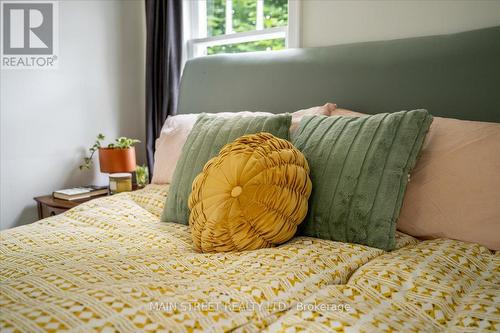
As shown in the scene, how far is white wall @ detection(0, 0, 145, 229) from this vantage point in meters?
2.51

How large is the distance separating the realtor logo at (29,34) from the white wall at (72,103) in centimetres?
6

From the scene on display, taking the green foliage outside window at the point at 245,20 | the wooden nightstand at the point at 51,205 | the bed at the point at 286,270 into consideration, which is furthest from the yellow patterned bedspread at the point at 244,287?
the green foliage outside window at the point at 245,20

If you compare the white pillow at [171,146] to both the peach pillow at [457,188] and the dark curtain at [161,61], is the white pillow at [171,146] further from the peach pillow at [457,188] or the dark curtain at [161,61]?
the peach pillow at [457,188]

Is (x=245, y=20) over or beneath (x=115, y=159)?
over

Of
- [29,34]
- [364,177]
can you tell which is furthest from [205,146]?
[29,34]

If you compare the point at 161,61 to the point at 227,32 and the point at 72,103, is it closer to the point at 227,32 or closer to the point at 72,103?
the point at 227,32

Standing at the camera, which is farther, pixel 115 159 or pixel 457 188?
pixel 115 159

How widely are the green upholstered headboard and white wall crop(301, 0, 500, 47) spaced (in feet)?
0.57

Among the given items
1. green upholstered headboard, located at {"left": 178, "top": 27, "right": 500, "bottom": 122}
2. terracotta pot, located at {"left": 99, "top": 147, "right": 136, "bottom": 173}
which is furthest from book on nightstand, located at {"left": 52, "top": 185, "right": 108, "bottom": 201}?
green upholstered headboard, located at {"left": 178, "top": 27, "right": 500, "bottom": 122}

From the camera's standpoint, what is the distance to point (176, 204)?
1.58 meters

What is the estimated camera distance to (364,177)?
128 centimetres

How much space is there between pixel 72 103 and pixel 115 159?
0.52m

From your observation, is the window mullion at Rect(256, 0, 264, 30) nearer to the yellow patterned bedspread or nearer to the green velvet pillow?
the green velvet pillow

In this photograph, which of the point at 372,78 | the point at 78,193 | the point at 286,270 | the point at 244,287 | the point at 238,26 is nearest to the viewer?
the point at 244,287
